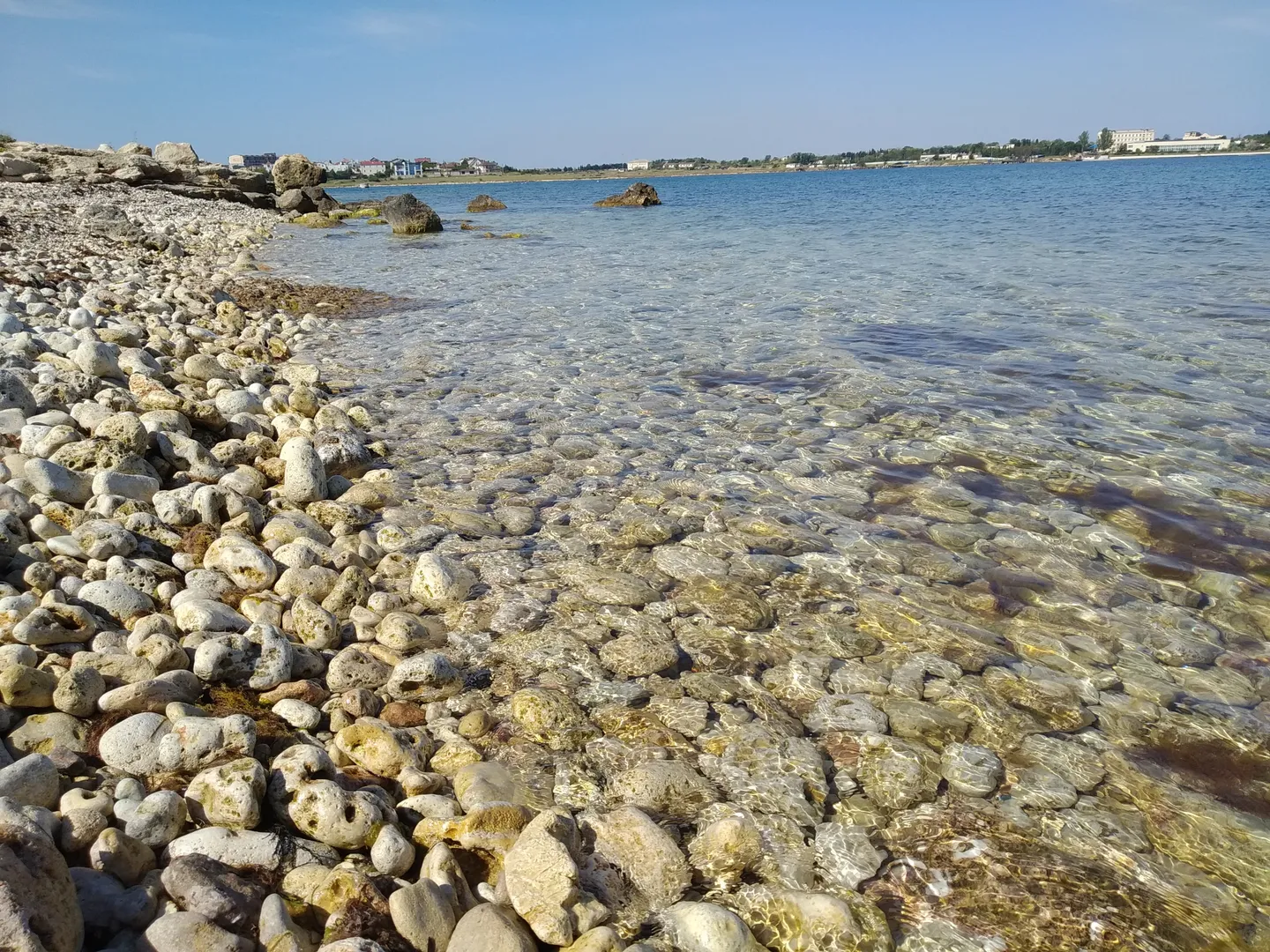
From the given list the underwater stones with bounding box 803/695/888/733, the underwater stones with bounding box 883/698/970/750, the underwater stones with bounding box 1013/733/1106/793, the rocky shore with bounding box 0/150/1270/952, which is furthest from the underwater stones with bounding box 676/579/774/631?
the underwater stones with bounding box 1013/733/1106/793

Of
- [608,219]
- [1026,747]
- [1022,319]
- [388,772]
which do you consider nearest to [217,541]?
[388,772]

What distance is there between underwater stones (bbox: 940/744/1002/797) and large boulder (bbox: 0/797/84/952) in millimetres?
3010

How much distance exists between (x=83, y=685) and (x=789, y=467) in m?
5.09

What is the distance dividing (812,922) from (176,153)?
59.5m

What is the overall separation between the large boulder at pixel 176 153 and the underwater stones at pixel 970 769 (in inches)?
2272

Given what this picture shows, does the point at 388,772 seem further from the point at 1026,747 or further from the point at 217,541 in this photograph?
the point at 1026,747

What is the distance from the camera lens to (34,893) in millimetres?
1874

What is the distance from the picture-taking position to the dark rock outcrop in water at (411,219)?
105 feet

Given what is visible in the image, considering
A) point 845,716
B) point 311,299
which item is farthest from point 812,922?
point 311,299

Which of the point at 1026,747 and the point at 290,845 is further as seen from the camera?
the point at 1026,747

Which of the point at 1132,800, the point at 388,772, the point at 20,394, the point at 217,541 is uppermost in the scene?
the point at 20,394

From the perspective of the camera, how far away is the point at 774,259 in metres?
21.8

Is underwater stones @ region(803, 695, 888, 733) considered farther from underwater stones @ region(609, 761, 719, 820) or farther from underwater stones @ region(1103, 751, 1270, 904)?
underwater stones @ region(1103, 751, 1270, 904)

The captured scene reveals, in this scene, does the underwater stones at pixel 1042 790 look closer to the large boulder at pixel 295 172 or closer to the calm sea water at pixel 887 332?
the calm sea water at pixel 887 332
